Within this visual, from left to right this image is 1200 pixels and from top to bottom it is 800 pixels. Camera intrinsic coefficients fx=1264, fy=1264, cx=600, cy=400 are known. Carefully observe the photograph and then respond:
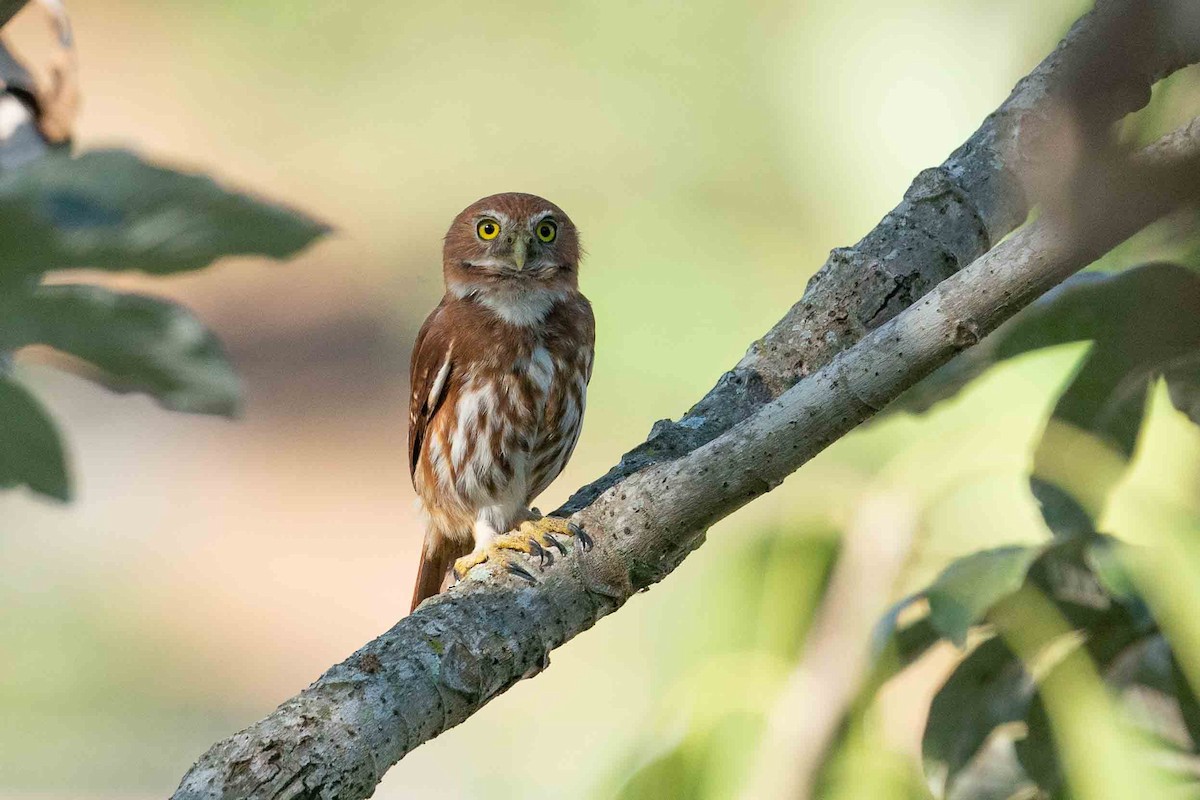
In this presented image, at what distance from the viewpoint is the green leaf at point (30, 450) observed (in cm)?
114

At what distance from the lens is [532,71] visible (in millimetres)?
12984

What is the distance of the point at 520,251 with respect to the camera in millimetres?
3406

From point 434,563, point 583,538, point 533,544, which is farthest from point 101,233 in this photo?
point 434,563

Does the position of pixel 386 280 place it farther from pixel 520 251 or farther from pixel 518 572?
pixel 518 572

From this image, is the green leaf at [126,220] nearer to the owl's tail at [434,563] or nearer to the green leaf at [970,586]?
the green leaf at [970,586]

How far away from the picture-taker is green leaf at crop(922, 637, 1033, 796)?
2225 mm

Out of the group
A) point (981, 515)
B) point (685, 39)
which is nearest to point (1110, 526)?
point (981, 515)

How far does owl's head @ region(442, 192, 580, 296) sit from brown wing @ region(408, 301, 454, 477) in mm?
146

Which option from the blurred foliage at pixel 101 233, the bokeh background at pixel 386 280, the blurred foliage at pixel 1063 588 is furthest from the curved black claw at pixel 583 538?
the blurred foliage at pixel 101 233

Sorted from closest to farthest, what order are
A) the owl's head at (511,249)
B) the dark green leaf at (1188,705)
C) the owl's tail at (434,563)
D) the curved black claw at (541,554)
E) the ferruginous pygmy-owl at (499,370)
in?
the dark green leaf at (1188,705) → the curved black claw at (541,554) → the ferruginous pygmy-owl at (499,370) → the owl's head at (511,249) → the owl's tail at (434,563)

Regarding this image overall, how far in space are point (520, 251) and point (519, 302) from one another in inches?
5.5

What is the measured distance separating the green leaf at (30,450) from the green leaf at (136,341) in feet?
0.32

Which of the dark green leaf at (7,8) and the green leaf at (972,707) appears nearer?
the dark green leaf at (7,8)

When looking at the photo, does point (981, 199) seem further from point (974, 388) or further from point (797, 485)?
point (797, 485)
